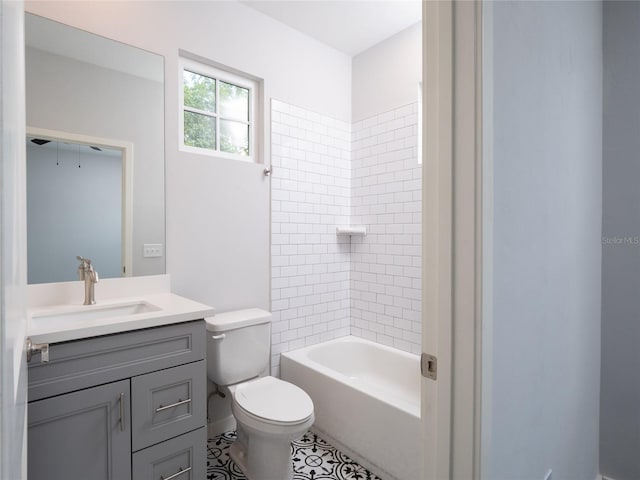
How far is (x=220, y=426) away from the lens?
2.26m

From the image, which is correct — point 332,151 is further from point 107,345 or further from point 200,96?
point 107,345

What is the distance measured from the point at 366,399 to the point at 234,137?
1.89m

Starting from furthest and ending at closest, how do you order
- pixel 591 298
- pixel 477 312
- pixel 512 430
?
pixel 591 298 < pixel 512 430 < pixel 477 312

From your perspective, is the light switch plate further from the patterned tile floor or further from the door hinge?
the door hinge

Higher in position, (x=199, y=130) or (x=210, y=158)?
(x=199, y=130)

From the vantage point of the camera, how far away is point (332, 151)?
9.52 feet

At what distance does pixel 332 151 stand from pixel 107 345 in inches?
84.5

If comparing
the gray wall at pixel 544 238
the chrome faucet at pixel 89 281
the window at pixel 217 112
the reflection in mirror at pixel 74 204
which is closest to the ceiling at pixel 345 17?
the window at pixel 217 112

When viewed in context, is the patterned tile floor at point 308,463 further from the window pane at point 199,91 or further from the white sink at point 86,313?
the window pane at point 199,91

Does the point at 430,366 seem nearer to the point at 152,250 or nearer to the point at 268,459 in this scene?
the point at 268,459

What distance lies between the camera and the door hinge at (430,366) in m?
0.83

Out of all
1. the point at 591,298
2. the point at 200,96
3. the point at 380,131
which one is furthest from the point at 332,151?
the point at 591,298

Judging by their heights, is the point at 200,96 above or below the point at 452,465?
above

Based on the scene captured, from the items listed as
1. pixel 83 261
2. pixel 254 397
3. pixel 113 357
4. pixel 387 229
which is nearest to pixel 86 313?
pixel 83 261
